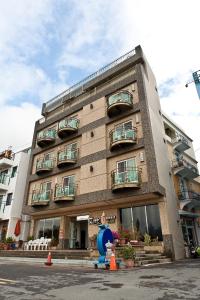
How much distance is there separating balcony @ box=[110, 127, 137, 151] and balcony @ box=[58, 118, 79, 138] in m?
6.05

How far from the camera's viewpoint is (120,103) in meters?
20.8

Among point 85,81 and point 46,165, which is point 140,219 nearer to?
point 46,165

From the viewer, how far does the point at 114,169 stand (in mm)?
20297

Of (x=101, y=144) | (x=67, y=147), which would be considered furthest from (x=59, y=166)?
(x=101, y=144)

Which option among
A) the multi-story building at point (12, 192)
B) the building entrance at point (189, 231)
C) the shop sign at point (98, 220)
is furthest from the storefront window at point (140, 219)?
the multi-story building at point (12, 192)

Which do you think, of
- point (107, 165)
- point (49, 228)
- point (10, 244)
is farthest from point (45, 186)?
point (107, 165)

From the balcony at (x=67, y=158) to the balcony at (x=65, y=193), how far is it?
2331mm

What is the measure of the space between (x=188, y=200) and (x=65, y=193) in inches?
431

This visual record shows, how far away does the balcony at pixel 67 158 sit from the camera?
2351 centimetres

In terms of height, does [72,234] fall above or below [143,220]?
below

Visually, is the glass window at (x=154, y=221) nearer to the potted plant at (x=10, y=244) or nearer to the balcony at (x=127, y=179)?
the balcony at (x=127, y=179)

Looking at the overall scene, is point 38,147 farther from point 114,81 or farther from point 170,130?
point 170,130

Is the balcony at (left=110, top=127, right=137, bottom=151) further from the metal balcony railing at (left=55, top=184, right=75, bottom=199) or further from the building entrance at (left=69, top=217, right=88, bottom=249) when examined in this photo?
the building entrance at (left=69, top=217, right=88, bottom=249)

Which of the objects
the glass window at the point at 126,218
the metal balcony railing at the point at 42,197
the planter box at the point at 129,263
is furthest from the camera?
the metal balcony railing at the point at 42,197
